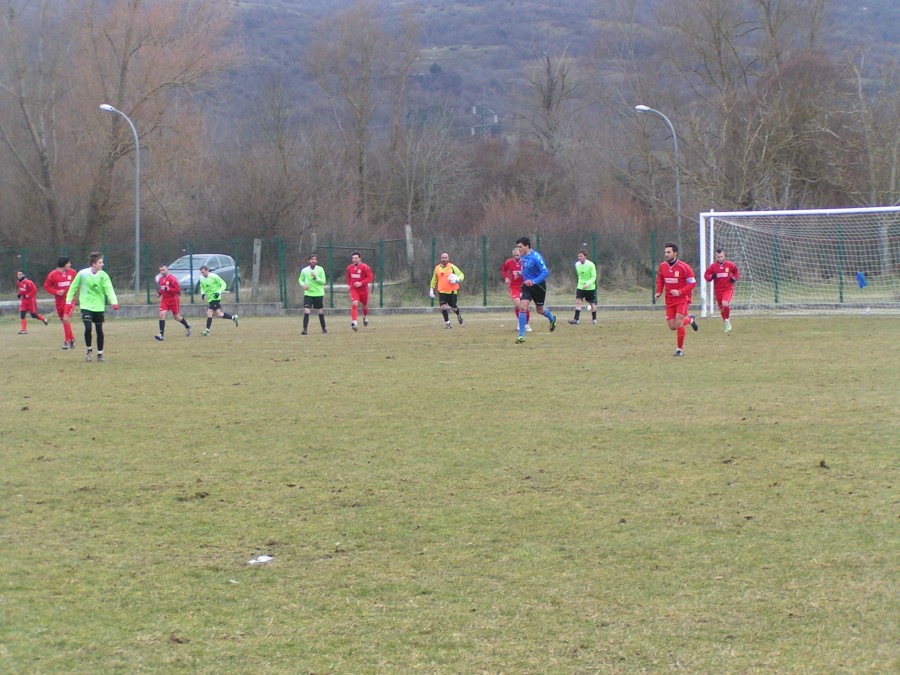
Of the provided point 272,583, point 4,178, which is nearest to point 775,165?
point 4,178

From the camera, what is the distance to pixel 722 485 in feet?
25.7

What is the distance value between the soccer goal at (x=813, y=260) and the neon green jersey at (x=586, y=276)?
14.4 ft

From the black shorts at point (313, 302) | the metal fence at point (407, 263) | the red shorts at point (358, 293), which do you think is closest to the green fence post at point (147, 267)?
the metal fence at point (407, 263)

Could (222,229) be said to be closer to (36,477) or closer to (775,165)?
(775,165)

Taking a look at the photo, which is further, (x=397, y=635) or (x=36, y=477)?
(x=36, y=477)

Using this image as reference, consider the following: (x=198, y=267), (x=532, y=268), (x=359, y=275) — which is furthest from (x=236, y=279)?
(x=532, y=268)

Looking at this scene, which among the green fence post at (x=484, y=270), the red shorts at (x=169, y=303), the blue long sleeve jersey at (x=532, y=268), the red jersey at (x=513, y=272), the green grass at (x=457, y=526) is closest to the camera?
the green grass at (x=457, y=526)

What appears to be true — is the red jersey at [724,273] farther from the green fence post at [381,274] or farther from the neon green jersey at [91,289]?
the green fence post at [381,274]

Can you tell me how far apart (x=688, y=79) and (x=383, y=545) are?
169 ft

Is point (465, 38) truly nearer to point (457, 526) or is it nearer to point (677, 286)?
point (677, 286)

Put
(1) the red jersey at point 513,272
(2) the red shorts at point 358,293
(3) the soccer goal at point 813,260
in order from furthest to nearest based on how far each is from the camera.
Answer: (3) the soccer goal at point 813,260
(2) the red shorts at point 358,293
(1) the red jersey at point 513,272

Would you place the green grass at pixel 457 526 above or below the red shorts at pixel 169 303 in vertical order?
below

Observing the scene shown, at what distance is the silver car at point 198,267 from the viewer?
39625 mm

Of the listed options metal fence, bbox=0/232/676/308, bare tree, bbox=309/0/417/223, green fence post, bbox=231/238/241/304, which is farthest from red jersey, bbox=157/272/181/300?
bare tree, bbox=309/0/417/223
